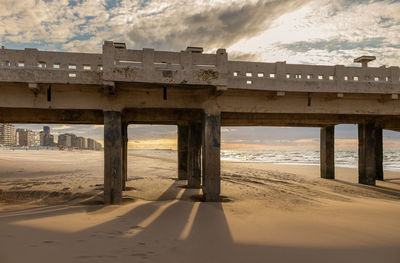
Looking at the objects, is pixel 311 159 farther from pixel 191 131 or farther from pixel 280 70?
pixel 280 70

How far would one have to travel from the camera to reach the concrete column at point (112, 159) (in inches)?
410

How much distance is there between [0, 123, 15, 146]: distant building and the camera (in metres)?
131

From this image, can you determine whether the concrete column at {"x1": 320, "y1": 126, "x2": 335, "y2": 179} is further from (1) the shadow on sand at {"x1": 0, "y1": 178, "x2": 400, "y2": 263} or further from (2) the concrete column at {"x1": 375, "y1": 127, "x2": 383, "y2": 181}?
(1) the shadow on sand at {"x1": 0, "y1": 178, "x2": 400, "y2": 263}

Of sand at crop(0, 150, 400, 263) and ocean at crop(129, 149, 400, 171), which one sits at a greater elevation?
sand at crop(0, 150, 400, 263)

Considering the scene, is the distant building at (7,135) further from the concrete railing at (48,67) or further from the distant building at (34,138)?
the concrete railing at (48,67)

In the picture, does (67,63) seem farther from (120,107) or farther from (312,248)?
(312,248)

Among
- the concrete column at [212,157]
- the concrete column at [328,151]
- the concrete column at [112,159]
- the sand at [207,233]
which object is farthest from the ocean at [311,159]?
the concrete column at [112,159]

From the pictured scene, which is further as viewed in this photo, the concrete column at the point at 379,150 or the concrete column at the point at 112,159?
the concrete column at the point at 379,150

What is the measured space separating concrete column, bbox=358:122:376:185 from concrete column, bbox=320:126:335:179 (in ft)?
13.1

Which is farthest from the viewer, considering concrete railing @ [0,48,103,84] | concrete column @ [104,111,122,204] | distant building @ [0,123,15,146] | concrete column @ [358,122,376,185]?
distant building @ [0,123,15,146]

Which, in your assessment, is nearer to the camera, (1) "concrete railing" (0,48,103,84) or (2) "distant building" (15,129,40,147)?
(1) "concrete railing" (0,48,103,84)

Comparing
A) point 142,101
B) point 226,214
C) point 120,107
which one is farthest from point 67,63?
point 226,214

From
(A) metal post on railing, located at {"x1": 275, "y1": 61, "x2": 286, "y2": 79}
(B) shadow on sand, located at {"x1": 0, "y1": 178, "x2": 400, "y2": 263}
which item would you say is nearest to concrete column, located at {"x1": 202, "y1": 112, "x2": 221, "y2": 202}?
(B) shadow on sand, located at {"x1": 0, "y1": 178, "x2": 400, "y2": 263}

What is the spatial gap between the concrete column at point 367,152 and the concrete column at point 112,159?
16865 mm
